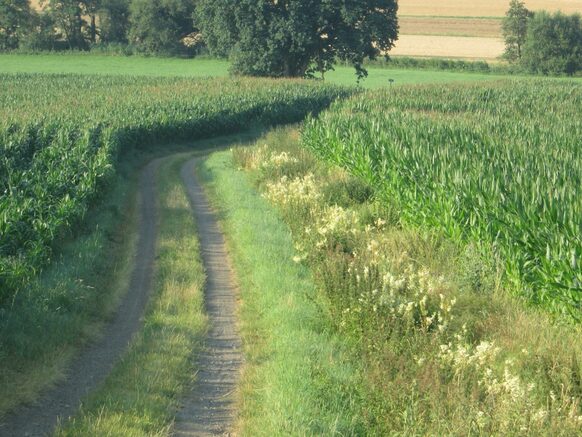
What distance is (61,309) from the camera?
11789mm

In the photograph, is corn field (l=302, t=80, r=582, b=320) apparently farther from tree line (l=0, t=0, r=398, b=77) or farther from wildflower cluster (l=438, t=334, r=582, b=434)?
tree line (l=0, t=0, r=398, b=77)

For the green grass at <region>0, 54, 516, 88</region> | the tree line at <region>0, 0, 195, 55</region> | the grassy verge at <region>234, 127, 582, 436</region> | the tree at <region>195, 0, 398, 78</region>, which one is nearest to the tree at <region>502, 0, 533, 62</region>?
the green grass at <region>0, 54, 516, 88</region>

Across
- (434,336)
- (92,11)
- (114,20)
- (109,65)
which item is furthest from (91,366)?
(114,20)

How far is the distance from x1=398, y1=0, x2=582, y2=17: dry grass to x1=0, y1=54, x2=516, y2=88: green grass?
2556cm

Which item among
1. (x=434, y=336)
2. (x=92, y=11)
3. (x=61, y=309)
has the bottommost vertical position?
(x=61, y=309)

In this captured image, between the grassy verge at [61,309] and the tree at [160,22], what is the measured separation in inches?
2999

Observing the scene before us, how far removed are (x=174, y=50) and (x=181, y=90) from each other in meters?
47.0

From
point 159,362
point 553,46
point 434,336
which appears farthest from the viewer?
point 553,46

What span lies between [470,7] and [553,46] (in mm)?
30503

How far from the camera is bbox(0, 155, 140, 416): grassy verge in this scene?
9.83 metres

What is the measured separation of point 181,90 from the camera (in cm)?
4609

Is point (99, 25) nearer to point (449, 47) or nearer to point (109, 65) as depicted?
point (109, 65)

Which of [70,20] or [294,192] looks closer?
[294,192]

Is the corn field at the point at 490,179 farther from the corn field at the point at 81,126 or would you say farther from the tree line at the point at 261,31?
the tree line at the point at 261,31
